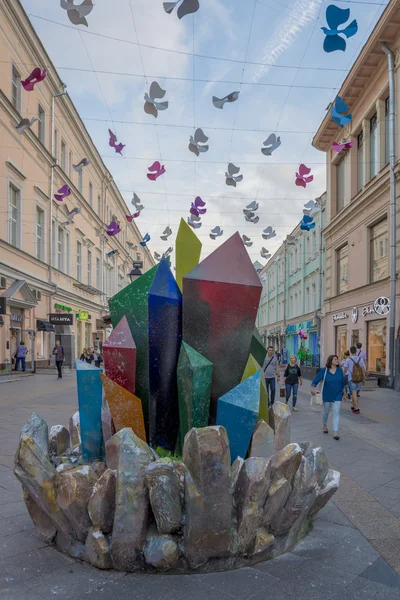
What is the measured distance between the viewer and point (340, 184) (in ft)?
76.9

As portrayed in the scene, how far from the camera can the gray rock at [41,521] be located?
11.5 ft

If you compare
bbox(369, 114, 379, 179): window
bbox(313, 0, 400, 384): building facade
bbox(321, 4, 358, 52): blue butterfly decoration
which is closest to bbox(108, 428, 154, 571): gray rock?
bbox(321, 4, 358, 52): blue butterfly decoration

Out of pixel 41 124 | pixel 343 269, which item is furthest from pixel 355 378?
pixel 41 124

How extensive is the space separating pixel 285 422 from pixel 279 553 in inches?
41.7

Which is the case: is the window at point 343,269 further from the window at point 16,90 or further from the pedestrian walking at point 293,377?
the window at point 16,90

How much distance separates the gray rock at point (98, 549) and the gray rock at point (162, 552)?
0.82 feet

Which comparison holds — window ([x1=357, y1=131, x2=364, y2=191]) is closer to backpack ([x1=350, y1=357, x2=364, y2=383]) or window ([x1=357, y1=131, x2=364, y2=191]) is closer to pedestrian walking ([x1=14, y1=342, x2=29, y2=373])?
backpack ([x1=350, y1=357, x2=364, y2=383])

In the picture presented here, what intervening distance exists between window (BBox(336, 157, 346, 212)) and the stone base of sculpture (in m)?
21.4

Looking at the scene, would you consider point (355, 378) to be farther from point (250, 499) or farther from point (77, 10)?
point (77, 10)

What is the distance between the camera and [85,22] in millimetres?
5637

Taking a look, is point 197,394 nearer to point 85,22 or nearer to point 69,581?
point 69,581

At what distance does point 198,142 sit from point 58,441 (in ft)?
21.4

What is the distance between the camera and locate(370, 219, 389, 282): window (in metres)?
17.8

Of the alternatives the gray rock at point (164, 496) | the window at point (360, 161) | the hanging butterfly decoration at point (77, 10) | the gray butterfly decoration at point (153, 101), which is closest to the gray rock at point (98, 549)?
the gray rock at point (164, 496)
